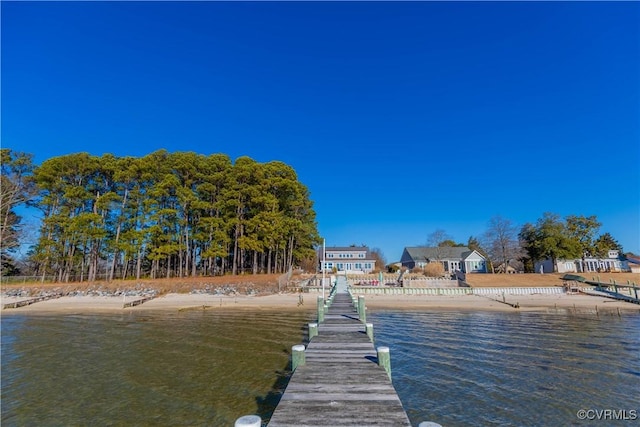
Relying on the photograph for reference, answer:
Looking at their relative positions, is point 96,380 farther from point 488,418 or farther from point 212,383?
point 488,418

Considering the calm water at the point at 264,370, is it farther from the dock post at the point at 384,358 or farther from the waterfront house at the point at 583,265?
the waterfront house at the point at 583,265

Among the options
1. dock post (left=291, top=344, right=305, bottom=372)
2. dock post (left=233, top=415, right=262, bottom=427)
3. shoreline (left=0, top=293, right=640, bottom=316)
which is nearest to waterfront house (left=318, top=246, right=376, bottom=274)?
shoreline (left=0, top=293, right=640, bottom=316)

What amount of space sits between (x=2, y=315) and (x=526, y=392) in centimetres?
3381

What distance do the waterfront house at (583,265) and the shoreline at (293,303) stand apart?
2174 centimetres

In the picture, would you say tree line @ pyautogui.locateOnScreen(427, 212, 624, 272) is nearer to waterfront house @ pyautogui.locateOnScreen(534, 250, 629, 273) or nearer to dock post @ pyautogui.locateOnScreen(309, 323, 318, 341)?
waterfront house @ pyautogui.locateOnScreen(534, 250, 629, 273)

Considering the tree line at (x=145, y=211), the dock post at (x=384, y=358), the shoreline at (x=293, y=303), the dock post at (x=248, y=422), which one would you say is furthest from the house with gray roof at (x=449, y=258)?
the dock post at (x=248, y=422)

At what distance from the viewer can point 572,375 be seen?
972 cm

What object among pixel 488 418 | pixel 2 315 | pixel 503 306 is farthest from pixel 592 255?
pixel 2 315

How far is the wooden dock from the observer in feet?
15.3

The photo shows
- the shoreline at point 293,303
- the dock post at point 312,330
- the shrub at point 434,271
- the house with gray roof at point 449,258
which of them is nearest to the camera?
the dock post at point 312,330

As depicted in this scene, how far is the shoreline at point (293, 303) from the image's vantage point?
24000 mm

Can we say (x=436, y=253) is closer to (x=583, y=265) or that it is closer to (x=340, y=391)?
(x=583, y=265)

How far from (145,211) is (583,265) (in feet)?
215

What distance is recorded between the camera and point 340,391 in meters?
5.79
